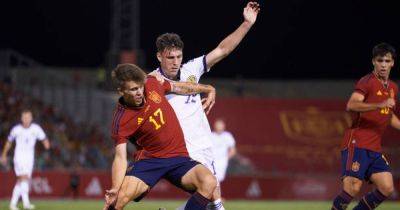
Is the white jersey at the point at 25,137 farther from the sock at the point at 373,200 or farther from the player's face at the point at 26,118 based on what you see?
the sock at the point at 373,200

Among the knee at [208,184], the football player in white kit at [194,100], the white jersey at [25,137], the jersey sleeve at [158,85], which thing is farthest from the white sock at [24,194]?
the knee at [208,184]

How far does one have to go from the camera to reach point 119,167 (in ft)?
28.2

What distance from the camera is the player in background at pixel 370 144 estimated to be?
35.0ft

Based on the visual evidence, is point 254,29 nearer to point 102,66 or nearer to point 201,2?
point 201,2

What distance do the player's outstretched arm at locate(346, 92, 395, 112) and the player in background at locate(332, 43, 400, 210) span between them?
0.03 meters

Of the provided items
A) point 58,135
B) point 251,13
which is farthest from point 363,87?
point 58,135

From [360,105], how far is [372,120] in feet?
1.91

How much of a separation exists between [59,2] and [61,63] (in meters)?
2.58

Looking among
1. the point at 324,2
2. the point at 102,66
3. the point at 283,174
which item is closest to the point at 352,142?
the point at 283,174

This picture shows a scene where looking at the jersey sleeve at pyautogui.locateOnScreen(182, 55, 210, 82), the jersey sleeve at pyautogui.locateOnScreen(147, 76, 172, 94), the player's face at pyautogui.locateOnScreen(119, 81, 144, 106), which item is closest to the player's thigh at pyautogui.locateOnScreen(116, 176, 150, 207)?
the player's face at pyautogui.locateOnScreen(119, 81, 144, 106)

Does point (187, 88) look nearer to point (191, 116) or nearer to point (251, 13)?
point (191, 116)

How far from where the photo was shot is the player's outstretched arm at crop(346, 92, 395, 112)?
10.0m

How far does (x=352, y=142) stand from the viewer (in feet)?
35.8

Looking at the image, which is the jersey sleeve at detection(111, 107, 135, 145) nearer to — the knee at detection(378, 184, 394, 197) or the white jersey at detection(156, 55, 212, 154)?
the white jersey at detection(156, 55, 212, 154)
